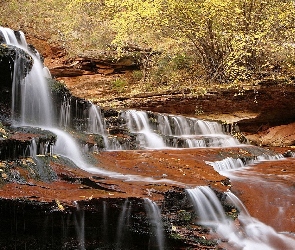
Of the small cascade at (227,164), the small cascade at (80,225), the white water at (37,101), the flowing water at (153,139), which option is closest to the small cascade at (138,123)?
the flowing water at (153,139)

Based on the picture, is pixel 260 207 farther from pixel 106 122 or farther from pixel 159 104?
pixel 159 104

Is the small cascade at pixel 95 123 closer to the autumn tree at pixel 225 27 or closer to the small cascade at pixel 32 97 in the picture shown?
the small cascade at pixel 32 97

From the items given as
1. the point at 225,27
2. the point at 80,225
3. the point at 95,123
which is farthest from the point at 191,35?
the point at 80,225

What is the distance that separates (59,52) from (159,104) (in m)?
6.67

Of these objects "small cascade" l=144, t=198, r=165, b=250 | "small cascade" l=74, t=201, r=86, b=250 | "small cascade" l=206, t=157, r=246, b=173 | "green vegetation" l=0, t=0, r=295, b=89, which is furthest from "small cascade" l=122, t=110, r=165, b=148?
"small cascade" l=74, t=201, r=86, b=250

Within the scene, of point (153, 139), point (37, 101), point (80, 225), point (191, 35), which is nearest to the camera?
point (80, 225)

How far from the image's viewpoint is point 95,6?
68.9 feet

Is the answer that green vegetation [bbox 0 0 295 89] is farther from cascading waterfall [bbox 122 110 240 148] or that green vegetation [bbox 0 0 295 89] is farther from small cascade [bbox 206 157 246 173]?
small cascade [bbox 206 157 246 173]

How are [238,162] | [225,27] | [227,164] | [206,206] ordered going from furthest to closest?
[225,27], [238,162], [227,164], [206,206]

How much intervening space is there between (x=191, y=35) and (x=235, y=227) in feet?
34.6

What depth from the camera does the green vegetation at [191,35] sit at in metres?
13.4

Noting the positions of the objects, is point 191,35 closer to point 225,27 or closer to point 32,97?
point 225,27

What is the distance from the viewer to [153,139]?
11.1m

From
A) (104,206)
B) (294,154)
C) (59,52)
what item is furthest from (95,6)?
(104,206)
